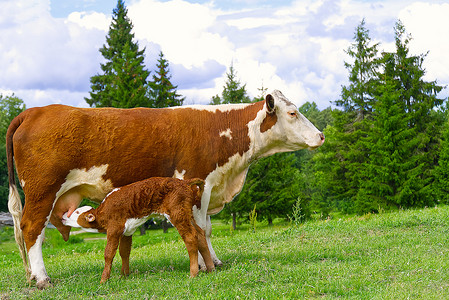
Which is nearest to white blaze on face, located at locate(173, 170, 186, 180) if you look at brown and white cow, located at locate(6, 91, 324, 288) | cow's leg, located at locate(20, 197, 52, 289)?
brown and white cow, located at locate(6, 91, 324, 288)

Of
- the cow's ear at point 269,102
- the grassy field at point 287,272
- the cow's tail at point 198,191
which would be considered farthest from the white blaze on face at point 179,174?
the cow's ear at point 269,102

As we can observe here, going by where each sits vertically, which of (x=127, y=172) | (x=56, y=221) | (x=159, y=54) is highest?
(x=159, y=54)

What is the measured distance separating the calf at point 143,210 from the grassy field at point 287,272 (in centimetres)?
58

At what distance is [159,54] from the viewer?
38.7m

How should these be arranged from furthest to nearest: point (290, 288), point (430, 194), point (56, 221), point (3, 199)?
point (3, 199) → point (430, 194) → point (56, 221) → point (290, 288)

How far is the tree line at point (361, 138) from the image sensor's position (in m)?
29.2

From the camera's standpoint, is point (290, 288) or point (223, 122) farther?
point (223, 122)

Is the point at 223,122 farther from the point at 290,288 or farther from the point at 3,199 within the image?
the point at 3,199

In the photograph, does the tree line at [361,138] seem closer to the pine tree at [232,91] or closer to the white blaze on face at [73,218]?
the pine tree at [232,91]

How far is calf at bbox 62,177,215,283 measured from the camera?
270 inches

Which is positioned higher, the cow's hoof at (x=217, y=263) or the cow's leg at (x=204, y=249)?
the cow's leg at (x=204, y=249)

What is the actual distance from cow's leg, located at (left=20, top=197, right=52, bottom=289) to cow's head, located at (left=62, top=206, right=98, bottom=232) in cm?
32

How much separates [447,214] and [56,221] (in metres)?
9.95

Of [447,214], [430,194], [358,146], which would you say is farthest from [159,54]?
[447,214]
